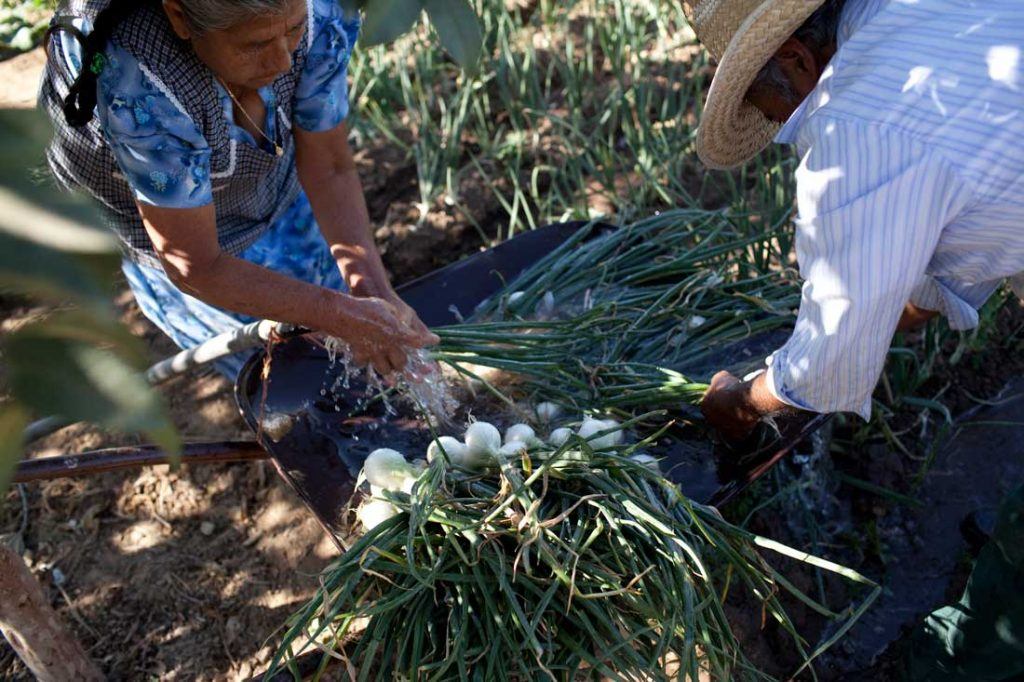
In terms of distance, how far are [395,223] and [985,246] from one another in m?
2.01

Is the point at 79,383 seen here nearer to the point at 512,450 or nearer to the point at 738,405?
the point at 512,450

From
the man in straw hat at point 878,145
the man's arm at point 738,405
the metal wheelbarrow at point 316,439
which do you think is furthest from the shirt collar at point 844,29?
the metal wheelbarrow at point 316,439

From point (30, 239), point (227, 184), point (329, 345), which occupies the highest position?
point (30, 239)

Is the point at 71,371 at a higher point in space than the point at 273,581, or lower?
higher

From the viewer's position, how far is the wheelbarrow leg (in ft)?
5.07

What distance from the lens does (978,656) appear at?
1606mm

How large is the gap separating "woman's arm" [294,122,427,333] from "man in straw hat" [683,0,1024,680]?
28.4 inches

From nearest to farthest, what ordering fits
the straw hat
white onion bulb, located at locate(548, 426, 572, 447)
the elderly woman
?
1. the straw hat
2. the elderly woman
3. white onion bulb, located at locate(548, 426, 572, 447)

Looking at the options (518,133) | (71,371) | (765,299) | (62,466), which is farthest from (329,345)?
(518,133)

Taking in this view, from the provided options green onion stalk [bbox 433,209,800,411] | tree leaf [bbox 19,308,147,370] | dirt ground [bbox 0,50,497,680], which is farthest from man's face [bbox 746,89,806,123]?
dirt ground [bbox 0,50,497,680]

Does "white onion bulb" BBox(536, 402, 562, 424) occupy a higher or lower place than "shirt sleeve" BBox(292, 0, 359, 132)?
lower

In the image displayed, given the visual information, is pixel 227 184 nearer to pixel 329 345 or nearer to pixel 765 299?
pixel 329 345

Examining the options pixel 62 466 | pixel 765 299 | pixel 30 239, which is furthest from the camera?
pixel 765 299

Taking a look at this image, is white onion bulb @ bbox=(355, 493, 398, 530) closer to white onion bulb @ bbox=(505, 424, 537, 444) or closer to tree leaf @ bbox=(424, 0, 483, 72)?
white onion bulb @ bbox=(505, 424, 537, 444)
